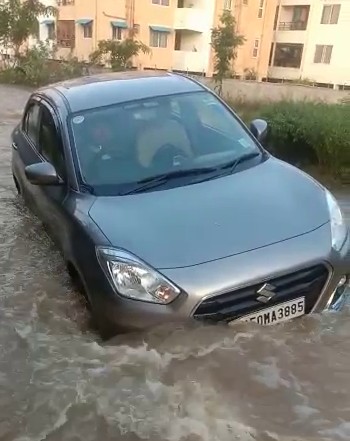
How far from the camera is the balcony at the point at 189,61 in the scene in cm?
3406

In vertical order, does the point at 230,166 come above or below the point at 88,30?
above

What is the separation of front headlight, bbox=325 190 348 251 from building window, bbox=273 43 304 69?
1441 inches

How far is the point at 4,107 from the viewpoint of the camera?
14523mm

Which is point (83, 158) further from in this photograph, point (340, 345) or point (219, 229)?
point (340, 345)

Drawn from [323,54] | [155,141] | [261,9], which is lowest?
[323,54]

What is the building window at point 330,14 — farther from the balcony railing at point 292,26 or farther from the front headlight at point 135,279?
the front headlight at point 135,279

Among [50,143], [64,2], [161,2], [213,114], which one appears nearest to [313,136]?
[213,114]

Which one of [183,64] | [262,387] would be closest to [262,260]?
[262,387]

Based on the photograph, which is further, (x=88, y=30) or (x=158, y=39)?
(x=158, y=39)

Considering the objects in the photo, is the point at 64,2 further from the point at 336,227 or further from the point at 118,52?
the point at 336,227

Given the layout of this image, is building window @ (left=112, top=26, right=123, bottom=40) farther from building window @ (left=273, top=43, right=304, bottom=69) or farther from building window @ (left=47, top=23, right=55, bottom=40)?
building window @ (left=273, top=43, right=304, bottom=69)

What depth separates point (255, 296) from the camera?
2.94m

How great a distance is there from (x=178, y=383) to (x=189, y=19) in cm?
3294

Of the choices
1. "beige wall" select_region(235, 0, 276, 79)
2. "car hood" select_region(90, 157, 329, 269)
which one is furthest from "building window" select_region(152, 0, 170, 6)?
"car hood" select_region(90, 157, 329, 269)
